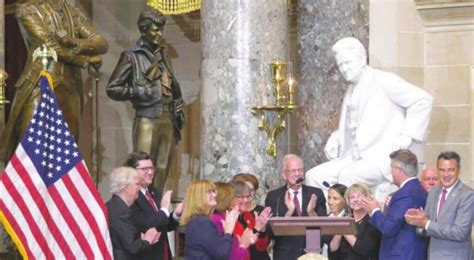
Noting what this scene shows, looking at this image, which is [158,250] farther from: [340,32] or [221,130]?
[340,32]

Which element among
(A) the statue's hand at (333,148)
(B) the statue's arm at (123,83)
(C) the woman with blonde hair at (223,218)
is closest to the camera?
(C) the woman with blonde hair at (223,218)

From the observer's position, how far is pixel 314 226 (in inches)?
375

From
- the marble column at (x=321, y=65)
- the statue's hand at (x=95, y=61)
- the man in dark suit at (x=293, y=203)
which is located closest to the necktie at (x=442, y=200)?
the man in dark suit at (x=293, y=203)

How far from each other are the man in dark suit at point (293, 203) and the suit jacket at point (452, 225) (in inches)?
39.2

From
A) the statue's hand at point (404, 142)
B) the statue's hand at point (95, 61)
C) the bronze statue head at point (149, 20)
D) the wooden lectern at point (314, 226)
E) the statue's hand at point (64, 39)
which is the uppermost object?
the bronze statue head at point (149, 20)

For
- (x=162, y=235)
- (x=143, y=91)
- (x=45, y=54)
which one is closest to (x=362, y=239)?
(x=162, y=235)

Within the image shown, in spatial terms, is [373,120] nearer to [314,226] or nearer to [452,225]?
[452,225]

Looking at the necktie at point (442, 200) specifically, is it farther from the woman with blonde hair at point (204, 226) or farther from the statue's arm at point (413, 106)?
the woman with blonde hair at point (204, 226)

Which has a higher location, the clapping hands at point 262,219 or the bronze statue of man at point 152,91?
the bronze statue of man at point 152,91

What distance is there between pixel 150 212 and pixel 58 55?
351 centimetres

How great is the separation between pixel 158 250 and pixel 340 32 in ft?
11.8

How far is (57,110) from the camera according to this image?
10.5 metres

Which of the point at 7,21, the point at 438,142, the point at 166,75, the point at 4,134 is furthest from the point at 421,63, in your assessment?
the point at 7,21

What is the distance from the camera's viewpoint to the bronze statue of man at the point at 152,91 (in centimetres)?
1355
